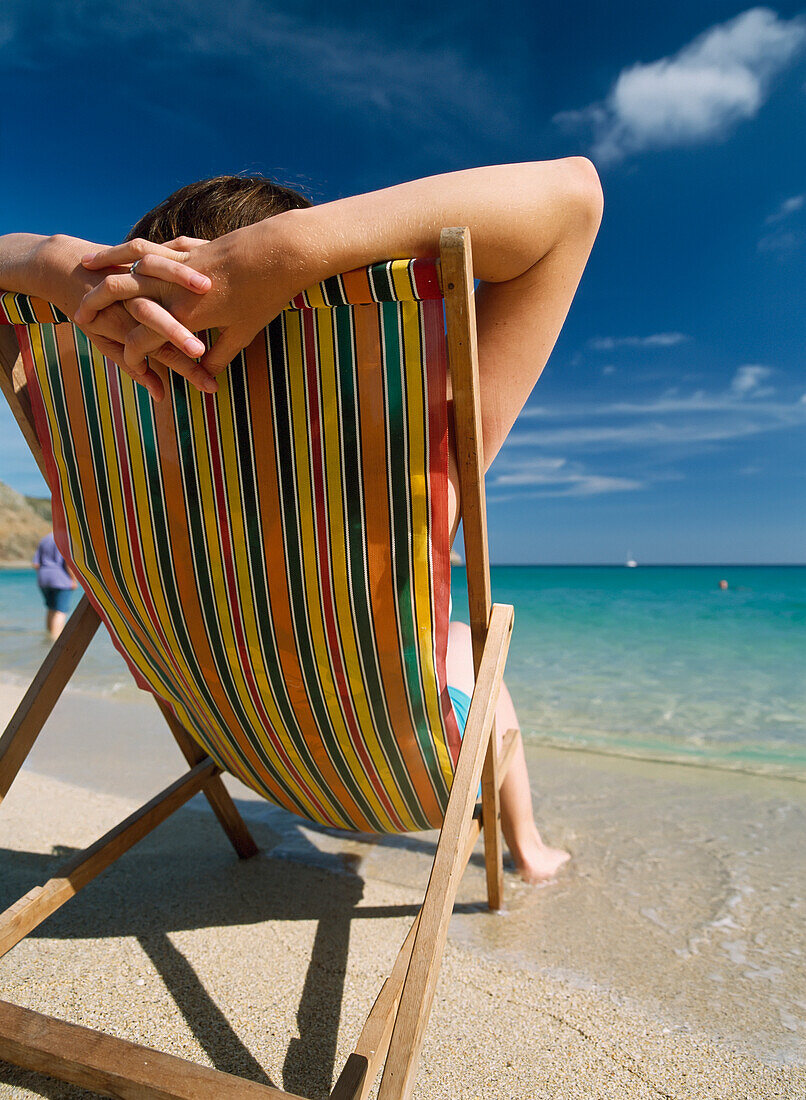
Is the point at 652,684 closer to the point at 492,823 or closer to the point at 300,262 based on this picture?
the point at 492,823

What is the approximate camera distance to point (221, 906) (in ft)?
6.93

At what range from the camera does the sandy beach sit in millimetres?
1443

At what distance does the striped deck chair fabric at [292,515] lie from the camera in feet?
3.41

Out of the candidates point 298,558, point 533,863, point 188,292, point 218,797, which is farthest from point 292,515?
point 533,863

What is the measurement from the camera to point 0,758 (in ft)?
4.80

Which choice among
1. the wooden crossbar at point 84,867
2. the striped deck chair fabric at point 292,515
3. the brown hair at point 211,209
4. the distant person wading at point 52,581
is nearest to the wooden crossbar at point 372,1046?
the striped deck chair fabric at point 292,515

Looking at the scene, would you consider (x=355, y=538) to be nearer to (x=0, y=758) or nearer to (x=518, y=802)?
(x=0, y=758)

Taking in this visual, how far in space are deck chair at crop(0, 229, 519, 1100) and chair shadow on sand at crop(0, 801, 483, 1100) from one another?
1.36 feet

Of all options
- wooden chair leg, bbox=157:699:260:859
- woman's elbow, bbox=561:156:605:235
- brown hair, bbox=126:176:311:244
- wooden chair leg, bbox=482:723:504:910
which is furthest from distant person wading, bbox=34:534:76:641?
woman's elbow, bbox=561:156:605:235

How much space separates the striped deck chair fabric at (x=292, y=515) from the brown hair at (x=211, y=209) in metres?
0.33

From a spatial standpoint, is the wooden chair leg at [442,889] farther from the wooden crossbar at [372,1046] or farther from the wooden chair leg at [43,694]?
the wooden chair leg at [43,694]

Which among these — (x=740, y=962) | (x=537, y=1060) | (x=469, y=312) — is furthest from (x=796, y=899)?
(x=469, y=312)

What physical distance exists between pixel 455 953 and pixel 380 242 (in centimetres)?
186

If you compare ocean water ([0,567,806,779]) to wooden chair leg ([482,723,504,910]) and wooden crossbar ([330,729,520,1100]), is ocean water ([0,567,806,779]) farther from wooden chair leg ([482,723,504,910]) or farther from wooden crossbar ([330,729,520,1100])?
wooden crossbar ([330,729,520,1100])
